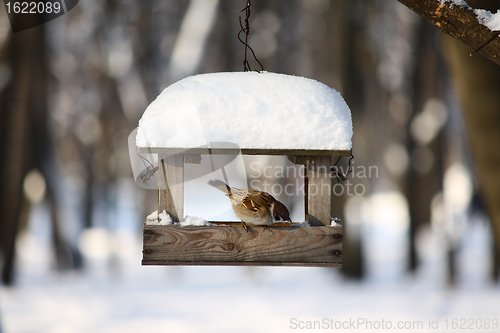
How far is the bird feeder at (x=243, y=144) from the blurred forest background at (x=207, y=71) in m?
3.52

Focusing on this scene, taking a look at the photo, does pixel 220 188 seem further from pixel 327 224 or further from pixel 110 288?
pixel 110 288

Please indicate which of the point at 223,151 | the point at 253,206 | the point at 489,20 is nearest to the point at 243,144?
the point at 223,151

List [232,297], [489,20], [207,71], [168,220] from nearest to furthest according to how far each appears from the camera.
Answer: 1. [489,20]
2. [168,220]
3. [232,297]
4. [207,71]

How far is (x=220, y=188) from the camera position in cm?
244

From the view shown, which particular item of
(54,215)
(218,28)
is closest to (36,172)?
A: (54,215)

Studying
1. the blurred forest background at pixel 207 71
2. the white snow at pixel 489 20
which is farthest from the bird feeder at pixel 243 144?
the blurred forest background at pixel 207 71

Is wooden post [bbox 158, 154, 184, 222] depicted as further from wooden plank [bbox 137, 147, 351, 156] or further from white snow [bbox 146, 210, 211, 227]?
wooden plank [bbox 137, 147, 351, 156]

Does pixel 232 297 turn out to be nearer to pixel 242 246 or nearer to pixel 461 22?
pixel 242 246

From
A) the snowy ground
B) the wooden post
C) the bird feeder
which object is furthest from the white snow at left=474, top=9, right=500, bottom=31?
the snowy ground

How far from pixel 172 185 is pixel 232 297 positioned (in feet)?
13.5

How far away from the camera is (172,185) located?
2238mm

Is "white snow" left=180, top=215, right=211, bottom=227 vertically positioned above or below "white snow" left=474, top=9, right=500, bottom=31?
below

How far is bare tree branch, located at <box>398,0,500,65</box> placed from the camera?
2037mm

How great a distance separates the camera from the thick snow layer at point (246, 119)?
2.06 meters
